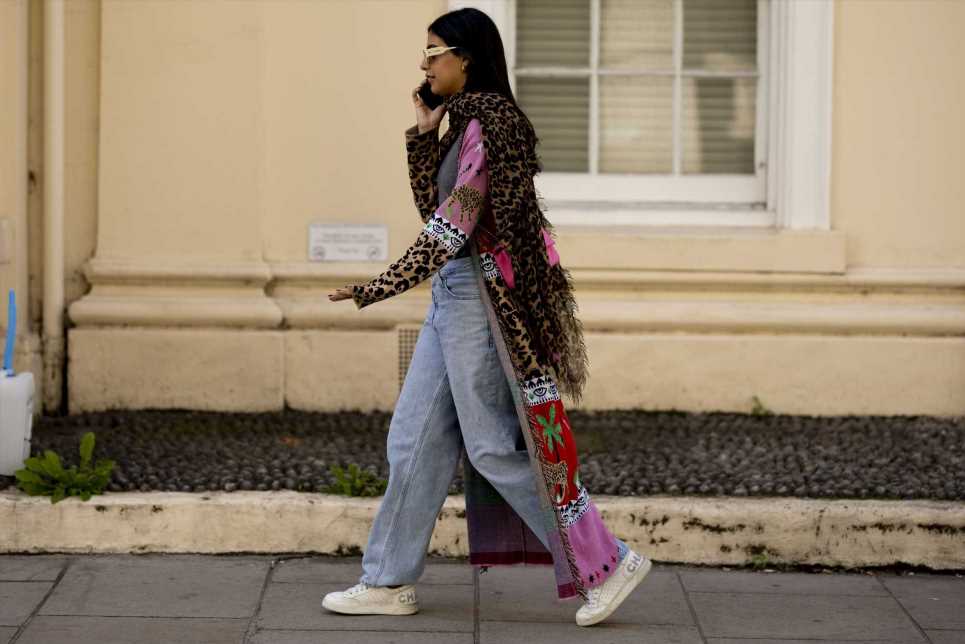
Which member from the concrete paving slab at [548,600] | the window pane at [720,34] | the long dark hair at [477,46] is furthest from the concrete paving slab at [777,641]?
the window pane at [720,34]

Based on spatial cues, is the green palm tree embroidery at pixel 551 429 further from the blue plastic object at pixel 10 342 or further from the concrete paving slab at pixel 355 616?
the blue plastic object at pixel 10 342

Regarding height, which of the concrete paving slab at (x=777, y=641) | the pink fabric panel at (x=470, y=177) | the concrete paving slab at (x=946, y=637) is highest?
the pink fabric panel at (x=470, y=177)

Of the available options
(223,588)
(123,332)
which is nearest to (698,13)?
(123,332)

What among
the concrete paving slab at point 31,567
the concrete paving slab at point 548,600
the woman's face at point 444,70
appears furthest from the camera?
the concrete paving slab at point 31,567

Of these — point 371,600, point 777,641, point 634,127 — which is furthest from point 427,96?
point 634,127

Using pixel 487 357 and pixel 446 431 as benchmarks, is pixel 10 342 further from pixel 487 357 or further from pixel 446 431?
pixel 487 357

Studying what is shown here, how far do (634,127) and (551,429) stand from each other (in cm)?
313

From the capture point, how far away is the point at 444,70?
430 centimetres

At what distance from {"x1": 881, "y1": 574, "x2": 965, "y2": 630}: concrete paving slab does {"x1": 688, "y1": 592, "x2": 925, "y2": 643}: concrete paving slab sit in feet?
0.18

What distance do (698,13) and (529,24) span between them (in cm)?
82

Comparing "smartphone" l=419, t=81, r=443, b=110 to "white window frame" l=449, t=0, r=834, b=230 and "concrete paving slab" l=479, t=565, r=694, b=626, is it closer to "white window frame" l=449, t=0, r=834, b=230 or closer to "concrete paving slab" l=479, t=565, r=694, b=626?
"concrete paving slab" l=479, t=565, r=694, b=626

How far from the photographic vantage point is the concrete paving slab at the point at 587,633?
4434 millimetres

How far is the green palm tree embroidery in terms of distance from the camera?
14.2 ft

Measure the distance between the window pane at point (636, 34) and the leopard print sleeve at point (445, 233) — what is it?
307 cm
